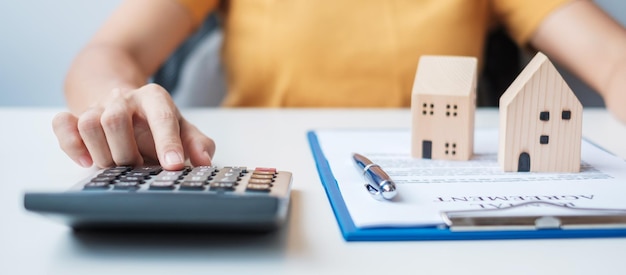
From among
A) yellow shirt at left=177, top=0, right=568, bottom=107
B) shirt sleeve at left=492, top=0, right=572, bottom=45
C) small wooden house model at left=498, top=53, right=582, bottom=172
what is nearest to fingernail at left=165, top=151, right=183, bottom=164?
small wooden house model at left=498, top=53, right=582, bottom=172

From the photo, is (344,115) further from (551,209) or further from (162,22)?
(551,209)

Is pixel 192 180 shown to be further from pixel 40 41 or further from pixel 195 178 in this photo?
pixel 40 41

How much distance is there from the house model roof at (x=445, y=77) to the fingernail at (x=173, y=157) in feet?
0.70

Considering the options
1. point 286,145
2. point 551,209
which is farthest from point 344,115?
point 551,209

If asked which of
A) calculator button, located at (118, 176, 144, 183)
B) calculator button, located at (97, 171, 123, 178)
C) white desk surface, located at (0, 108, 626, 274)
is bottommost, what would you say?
white desk surface, located at (0, 108, 626, 274)

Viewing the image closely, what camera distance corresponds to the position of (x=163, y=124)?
0.52m

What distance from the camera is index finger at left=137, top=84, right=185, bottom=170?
0.50 m

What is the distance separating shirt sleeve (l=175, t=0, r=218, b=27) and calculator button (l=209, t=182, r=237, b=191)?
0.59 metres

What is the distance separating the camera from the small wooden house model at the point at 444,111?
1.91 ft

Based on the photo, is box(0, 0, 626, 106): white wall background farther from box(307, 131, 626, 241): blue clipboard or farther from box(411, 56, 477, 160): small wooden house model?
box(307, 131, 626, 241): blue clipboard

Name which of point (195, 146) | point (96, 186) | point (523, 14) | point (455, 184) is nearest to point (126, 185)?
point (96, 186)

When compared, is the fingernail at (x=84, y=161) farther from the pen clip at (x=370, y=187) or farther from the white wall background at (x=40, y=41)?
the white wall background at (x=40, y=41)

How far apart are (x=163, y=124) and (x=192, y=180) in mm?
102

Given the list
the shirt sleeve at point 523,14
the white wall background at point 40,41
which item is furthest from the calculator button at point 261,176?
the white wall background at point 40,41
